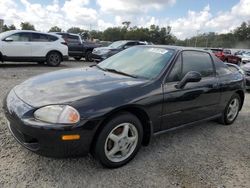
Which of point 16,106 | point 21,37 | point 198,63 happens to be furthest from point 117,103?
point 21,37

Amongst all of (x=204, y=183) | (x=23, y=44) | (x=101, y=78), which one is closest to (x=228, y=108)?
(x=204, y=183)

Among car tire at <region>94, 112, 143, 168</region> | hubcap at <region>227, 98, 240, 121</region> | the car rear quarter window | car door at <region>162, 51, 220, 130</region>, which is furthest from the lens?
the car rear quarter window

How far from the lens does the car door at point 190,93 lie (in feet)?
12.1

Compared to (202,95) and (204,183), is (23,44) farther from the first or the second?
(204,183)

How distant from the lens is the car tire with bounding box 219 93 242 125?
16.6 ft

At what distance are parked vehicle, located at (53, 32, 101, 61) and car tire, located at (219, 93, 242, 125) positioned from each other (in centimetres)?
1257

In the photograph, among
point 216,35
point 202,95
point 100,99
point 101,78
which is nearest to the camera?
point 100,99

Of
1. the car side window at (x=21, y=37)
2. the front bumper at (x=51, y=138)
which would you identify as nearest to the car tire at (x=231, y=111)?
the front bumper at (x=51, y=138)

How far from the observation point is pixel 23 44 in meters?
11.2

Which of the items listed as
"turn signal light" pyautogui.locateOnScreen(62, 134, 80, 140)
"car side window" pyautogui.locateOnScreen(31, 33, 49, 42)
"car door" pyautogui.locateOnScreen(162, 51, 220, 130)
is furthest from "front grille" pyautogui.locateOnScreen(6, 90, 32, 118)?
"car side window" pyautogui.locateOnScreen(31, 33, 49, 42)

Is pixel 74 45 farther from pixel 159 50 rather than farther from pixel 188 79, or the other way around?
pixel 188 79

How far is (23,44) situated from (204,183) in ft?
33.1

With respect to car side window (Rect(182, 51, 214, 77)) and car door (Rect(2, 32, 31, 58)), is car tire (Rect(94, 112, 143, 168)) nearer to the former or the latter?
car side window (Rect(182, 51, 214, 77))

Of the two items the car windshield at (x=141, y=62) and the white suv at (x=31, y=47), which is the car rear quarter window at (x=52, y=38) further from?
the car windshield at (x=141, y=62)
